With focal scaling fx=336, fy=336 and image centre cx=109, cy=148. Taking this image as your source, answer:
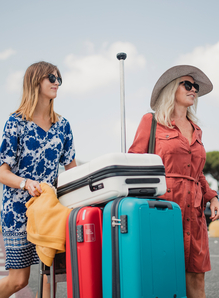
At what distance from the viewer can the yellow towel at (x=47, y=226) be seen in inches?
87.1

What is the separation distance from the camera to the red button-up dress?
2.69 m

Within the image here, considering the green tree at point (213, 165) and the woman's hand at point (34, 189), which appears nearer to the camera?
the woman's hand at point (34, 189)

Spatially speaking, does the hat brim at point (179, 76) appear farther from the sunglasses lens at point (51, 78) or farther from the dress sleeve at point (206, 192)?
the sunglasses lens at point (51, 78)

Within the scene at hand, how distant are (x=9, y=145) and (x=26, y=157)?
6.5 inches

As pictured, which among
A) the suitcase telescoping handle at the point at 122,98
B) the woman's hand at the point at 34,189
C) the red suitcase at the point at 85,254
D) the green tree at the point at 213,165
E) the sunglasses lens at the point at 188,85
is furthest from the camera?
the green tree at the point at 213,165

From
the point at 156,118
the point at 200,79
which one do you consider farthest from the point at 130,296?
the point at 200,79

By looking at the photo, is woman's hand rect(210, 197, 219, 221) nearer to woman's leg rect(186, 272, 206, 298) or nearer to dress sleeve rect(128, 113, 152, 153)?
woman's leg rect(186, 272, 206, 298)

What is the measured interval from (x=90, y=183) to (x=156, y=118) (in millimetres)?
1090

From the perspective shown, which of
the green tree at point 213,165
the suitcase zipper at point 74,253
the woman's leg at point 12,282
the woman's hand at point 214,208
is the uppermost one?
the green tree at point 213,165

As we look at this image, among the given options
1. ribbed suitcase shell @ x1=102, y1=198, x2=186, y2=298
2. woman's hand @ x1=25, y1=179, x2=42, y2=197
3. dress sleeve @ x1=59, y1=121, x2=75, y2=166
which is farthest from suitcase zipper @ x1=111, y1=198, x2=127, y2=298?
dress sleeve @ x1=59, y1=121, x2=75, y2=166

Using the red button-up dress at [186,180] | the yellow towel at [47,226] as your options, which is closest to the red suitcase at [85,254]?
the yellow towel at [47,226]

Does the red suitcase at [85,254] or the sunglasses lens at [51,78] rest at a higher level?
the sunglasses lens at [51,78]

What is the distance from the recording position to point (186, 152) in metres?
2.81

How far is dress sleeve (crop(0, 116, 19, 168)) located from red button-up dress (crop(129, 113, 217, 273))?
0.98 metres
